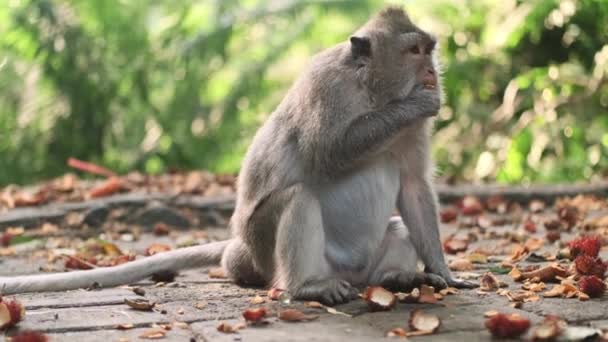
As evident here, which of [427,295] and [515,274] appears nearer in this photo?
[427,295]

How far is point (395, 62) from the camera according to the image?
153 inches

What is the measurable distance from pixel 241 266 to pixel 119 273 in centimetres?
57

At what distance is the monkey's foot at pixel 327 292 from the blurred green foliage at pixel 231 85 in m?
5.61

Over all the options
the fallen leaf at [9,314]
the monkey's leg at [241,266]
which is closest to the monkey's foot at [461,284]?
the monkey's leg at [241,266]

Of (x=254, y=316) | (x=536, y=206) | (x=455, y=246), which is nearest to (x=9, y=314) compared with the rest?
(x=254, y=316)

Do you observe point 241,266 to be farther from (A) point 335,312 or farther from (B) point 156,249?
(B) point 156,249

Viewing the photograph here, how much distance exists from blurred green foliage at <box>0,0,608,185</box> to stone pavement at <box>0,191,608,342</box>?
528 cm

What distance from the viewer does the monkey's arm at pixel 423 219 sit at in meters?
4.02

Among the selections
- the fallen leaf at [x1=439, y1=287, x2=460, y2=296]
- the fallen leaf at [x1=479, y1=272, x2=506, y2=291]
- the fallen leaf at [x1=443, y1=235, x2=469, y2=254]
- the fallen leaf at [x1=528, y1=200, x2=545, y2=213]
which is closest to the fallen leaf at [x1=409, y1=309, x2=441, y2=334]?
the fallen leaf at [x1=439, y1=287, x2=460, y2=296]

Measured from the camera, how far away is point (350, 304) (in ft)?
11.5

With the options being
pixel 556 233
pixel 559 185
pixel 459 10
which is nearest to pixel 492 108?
pixel 459 10

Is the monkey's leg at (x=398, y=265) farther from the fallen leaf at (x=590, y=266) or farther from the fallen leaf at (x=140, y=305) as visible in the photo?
the fallen leaf at (x=140, y=305)

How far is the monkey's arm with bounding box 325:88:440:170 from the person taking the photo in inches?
147

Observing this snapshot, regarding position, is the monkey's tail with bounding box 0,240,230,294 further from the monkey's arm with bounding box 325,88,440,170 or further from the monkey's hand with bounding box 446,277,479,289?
the monkey's hand with bounding box 446,277,479,289
